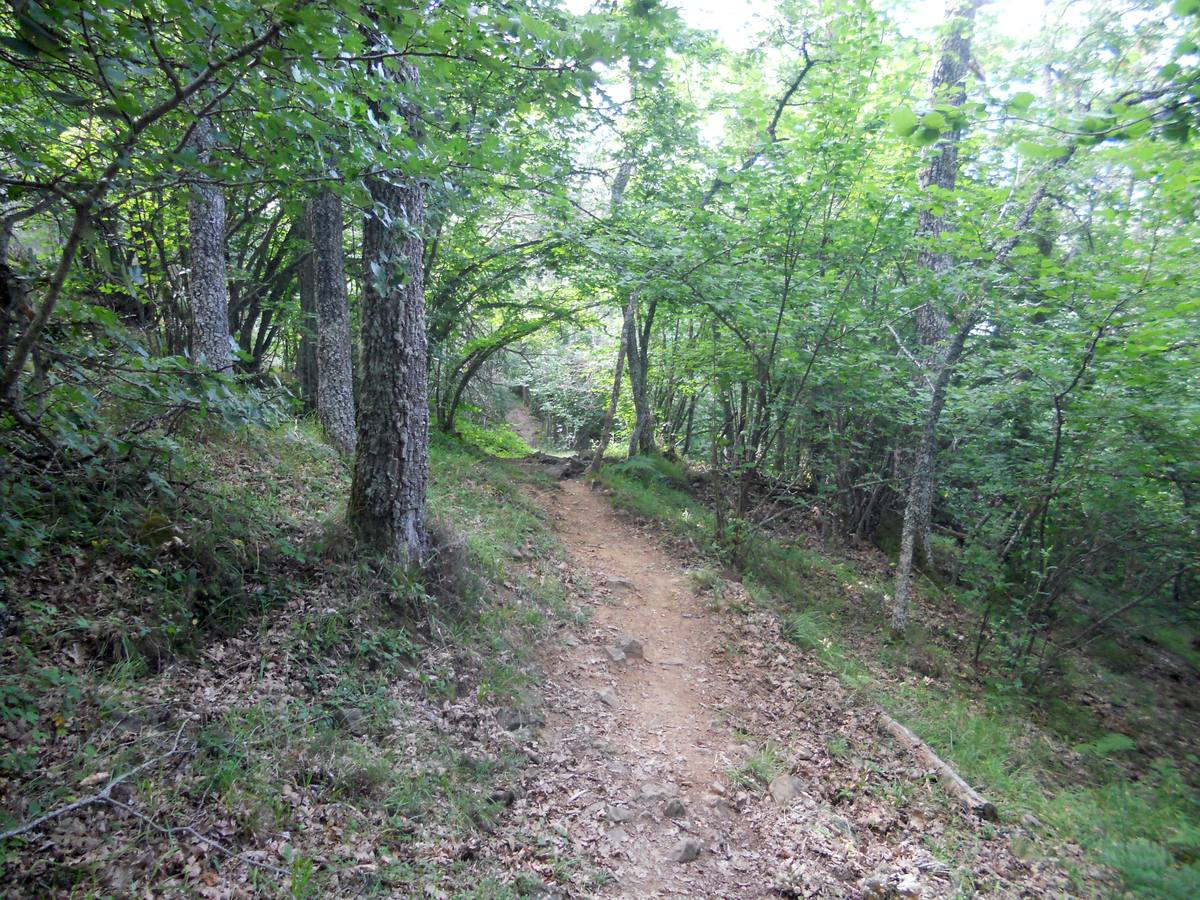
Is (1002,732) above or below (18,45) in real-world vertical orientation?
below

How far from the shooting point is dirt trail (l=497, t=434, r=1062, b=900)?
451cm

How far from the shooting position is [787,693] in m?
7.04

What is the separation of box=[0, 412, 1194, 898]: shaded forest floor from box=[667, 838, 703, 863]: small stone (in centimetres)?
2

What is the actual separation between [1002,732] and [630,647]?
14.7ft

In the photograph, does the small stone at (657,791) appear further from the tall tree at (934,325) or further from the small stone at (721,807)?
the tall tree at (934,325)

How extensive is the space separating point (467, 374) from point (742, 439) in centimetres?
667

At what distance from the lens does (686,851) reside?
4664mm

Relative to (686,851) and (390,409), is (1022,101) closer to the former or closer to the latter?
(390,409)

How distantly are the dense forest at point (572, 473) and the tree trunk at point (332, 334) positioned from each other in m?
0.05

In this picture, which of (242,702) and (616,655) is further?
→ (616,655)

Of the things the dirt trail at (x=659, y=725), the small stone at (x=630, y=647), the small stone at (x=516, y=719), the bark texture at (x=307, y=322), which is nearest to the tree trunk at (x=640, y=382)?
the dirt trail at (x=659, y=725)

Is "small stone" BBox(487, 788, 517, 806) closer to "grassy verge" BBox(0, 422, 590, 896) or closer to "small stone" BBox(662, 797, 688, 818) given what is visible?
"grassy verge" BBox(0, 422, 590, 896)

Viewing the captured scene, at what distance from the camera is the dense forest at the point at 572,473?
3.03 m

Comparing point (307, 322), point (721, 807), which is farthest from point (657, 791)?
point (307, 322)
